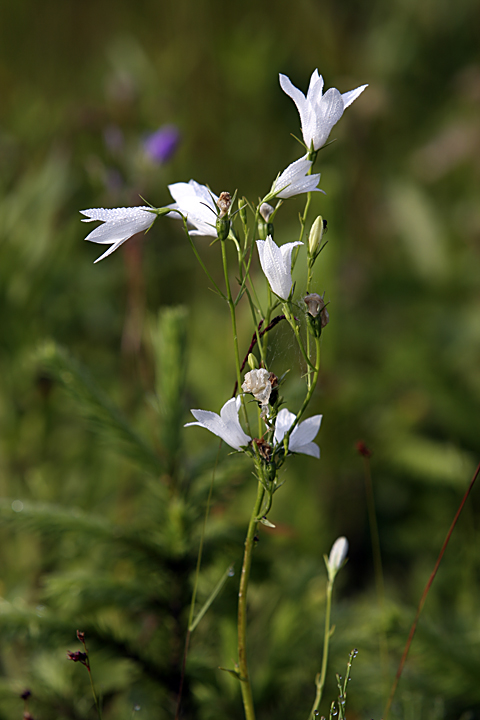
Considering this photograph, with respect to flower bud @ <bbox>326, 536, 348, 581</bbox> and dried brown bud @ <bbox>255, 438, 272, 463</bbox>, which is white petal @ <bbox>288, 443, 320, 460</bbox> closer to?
dried brown bud @ <bbox>255, 438, 272, 463</bbox>

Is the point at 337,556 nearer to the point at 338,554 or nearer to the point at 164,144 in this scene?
the point at 338,554

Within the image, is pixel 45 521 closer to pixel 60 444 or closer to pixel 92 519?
pixel 92 519

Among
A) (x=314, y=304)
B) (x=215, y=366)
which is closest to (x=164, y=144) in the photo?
Result: (x=215, y=366)

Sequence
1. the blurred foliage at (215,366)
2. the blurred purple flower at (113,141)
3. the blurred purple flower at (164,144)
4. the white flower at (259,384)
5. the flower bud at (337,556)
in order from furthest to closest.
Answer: the blurred purple flower at (113,141)
the blurred purple flower at (164,144)
the blurred foliage at (215,366)
the flower bud at (337,556)
the white flower at (259,384)

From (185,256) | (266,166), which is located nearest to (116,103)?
(185,256)

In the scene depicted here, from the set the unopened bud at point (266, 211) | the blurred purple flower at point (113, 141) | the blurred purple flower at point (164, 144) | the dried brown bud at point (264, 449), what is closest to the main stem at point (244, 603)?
the dried brown bud at point (264, 449)

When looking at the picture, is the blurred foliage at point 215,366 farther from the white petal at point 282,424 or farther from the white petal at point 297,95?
the white petal at point 297,95

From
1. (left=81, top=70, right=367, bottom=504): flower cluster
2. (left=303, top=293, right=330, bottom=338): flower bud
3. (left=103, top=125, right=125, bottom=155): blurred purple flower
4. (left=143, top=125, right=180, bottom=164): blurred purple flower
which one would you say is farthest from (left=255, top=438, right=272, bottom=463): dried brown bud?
(left=103, top=125, right=125, bottom=155): blurred purple flower
